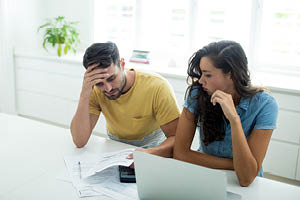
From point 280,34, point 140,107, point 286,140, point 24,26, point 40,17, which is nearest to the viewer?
point 140,107

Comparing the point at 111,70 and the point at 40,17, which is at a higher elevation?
the point at 40,17

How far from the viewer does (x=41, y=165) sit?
1.39m

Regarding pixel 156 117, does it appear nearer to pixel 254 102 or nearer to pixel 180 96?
pixel 254 102

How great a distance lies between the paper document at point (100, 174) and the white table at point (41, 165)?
0.04m

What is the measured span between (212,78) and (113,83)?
48 centimetres

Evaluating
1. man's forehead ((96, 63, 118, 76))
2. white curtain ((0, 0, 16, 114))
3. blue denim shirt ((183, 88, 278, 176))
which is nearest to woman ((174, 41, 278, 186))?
blue denim shirt ((183, 88, 278, 176))

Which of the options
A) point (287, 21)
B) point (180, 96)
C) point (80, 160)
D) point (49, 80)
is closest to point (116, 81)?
point (80, 160)

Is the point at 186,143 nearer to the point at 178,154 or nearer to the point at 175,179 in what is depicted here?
the point at 178,154

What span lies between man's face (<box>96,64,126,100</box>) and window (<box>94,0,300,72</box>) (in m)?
1.60

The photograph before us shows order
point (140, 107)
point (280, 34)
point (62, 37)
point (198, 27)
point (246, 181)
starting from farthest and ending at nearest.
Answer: point (62, 37)
point (198, 27)
point (280, 34)
point (140, 107)
point (246, 181)

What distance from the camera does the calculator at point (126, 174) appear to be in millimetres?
1249

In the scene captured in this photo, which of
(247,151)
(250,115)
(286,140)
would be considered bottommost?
(286,140)

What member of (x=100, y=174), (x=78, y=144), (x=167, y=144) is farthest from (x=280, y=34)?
(x=100, y=174)

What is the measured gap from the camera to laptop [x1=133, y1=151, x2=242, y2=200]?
96 centimetres
